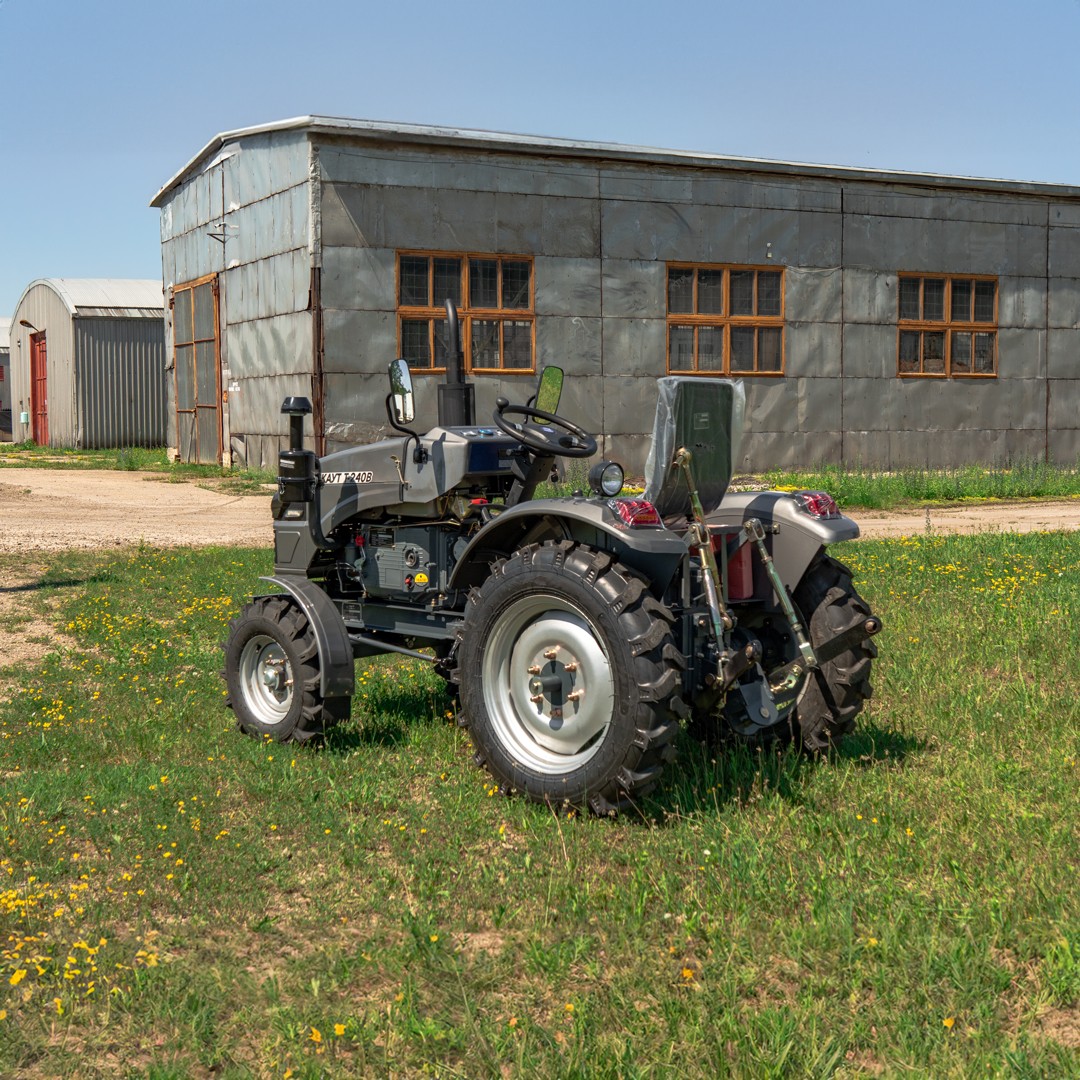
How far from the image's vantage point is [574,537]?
16.8 feet

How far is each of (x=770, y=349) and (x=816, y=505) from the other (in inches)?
677

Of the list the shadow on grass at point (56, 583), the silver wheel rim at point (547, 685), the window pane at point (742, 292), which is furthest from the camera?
the window pane at point (742, 292)

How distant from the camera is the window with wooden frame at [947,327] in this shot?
2319 cm

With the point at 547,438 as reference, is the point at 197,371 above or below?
above

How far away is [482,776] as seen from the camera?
543 centimetres

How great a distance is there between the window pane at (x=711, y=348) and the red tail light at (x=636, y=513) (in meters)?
17.1

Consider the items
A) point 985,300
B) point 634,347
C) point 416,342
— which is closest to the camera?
point 416,342

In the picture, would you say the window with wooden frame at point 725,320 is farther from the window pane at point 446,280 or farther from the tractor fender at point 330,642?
the tractor fender at point 330,642

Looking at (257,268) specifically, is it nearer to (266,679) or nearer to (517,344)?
(517,344)

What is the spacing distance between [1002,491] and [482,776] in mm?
16732

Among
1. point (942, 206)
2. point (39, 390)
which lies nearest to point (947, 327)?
point (942, 206)

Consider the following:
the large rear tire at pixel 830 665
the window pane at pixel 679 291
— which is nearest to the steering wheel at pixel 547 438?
the large rear tire at pixel 830 665

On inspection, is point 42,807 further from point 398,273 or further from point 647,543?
point 398,273

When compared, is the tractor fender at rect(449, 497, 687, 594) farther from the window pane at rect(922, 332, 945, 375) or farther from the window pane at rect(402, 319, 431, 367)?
the window pane at rect(922, 332, 945, 375)
